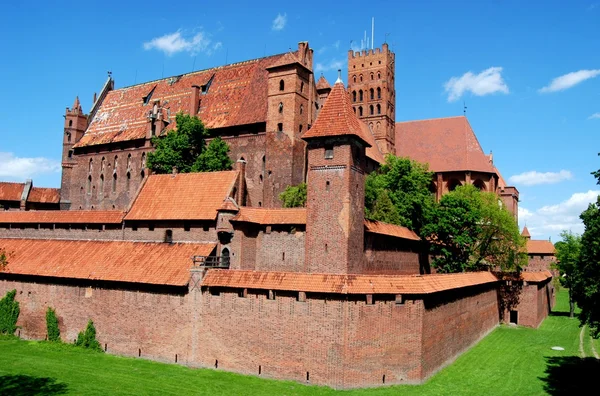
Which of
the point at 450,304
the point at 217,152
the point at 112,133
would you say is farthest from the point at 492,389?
the point at 112,133

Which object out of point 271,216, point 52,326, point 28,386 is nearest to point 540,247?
point 271,216

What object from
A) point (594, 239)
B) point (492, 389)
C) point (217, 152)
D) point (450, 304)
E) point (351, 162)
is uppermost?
point (217, 152)

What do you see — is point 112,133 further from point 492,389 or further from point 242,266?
point 492,389

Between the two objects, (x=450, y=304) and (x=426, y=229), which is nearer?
(x=450, y=304)

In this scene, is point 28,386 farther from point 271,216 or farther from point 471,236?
point 471,236

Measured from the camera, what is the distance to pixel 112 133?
56094mm

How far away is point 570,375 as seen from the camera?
2723 centimetres

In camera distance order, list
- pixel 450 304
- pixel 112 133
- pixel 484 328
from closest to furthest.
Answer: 1. pixel 450 304
2. pixel 484 328
3. pixel 112 133

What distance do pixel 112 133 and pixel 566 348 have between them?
44.5 meters

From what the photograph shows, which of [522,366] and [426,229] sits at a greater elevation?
[426,229]

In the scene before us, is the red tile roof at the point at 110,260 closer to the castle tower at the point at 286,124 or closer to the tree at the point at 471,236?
the castle tower at the point at 286,124

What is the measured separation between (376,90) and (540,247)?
94.5 ft

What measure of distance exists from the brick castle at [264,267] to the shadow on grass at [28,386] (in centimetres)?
590

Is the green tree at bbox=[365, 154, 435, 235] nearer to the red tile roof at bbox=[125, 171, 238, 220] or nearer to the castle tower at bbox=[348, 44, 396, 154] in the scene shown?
the red tile roof at bbox=[125, 171, 238, 220]
